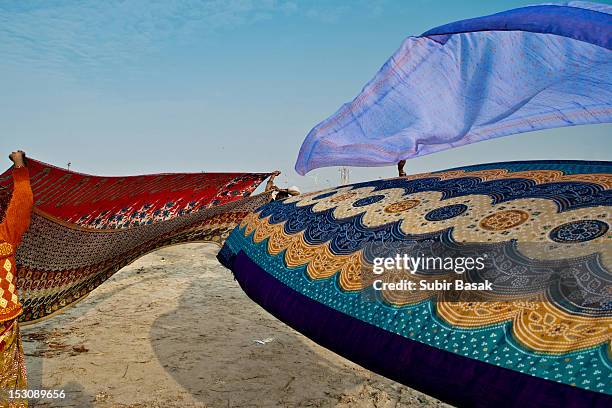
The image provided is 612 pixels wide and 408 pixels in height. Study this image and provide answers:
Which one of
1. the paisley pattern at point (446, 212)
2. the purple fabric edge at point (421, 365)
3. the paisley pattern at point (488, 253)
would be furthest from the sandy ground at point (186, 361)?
the paisley pattern at point (446, 212)

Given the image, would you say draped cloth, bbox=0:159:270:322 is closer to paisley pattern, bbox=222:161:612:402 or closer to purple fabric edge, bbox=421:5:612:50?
paisley pattern, bbox=222:161:612:402

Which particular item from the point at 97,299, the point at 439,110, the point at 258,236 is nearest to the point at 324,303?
the point at 258,236

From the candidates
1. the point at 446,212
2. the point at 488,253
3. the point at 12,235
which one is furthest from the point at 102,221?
the point at 488,253

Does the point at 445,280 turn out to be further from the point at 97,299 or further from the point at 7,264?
the point at 97,299

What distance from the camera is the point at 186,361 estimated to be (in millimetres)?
3309

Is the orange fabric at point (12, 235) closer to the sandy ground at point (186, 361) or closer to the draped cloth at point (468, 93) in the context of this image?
the sandy ground at point (186, 361)

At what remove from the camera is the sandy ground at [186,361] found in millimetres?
2820

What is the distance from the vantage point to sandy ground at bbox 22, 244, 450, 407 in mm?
2820

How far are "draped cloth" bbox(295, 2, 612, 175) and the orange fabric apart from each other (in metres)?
1.57

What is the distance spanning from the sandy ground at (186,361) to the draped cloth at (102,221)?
2.65ft

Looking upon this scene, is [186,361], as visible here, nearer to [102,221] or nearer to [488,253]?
[102,221]

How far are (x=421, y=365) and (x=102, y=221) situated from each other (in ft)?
6.29

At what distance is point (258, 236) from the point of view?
219 cm

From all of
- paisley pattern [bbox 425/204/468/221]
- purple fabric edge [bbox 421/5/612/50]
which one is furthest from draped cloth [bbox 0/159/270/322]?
purple fabric edge [bbox 421/5/612/50]
